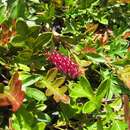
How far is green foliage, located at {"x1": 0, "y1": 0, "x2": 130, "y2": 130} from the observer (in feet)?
4.16

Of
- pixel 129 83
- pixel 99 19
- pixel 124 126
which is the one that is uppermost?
pixel 99 19

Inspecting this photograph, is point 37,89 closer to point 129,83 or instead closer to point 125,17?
point 129,83

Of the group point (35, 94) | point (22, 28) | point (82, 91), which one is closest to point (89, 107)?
point (82, 91)

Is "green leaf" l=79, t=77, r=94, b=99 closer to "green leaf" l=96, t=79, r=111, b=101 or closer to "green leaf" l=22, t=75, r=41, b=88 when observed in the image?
"green leaf" l=96, t=79, r=111, b=101

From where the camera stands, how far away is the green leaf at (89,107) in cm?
131

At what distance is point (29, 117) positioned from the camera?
4.12 feet

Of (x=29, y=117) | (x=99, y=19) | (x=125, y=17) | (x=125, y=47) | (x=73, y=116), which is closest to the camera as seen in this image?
(x=29, y=117)

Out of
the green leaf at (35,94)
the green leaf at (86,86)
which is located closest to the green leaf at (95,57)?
the green leaf at (86,86)

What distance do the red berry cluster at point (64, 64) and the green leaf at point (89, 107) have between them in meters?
0.09

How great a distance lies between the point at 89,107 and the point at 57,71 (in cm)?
14

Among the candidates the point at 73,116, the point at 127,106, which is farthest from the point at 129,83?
the point at 73,116

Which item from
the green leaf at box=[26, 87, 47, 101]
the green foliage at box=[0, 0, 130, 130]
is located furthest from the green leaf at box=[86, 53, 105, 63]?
the green leaf at box=[26, 87, 47, 101]

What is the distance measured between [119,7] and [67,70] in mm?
590

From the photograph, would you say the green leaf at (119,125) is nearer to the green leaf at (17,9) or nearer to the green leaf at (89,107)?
the green leaf at (89,107)
